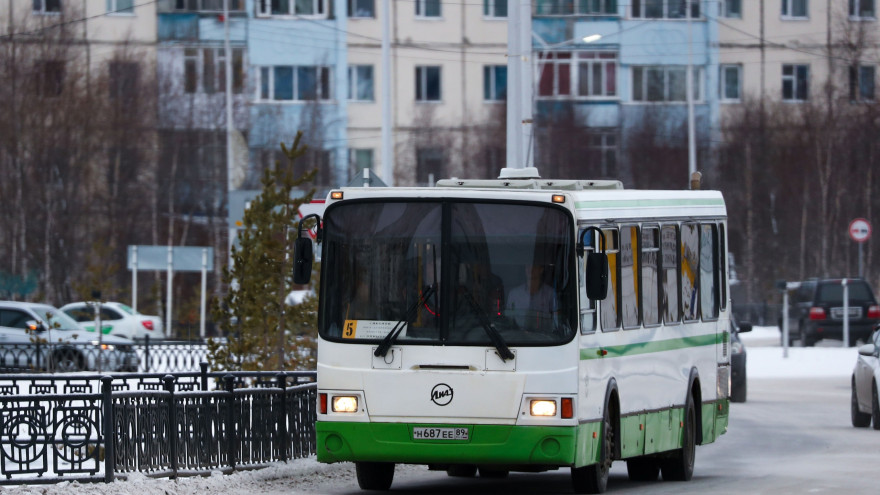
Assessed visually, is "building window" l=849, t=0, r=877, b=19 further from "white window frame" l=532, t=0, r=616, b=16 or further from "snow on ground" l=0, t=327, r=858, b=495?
"snow on ground" l=0, t=327, r=858, b=495

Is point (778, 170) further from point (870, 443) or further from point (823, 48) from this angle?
point (870, 443)

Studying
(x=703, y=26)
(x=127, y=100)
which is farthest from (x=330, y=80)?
(x=703, y=26)

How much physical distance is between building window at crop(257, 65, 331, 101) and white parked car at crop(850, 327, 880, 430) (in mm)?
42149

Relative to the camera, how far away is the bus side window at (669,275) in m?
15.9

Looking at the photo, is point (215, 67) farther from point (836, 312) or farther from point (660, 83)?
point (836, 312)

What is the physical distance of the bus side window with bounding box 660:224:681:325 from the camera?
15.9m

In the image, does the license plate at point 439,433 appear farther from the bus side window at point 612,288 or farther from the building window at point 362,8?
the building window at point 362,8

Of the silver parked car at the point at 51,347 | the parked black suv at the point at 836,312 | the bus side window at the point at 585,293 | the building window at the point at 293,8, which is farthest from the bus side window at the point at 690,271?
the building window at the point at 293,8

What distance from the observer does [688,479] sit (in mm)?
16375

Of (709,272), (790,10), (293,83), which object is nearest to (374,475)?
(709,272)

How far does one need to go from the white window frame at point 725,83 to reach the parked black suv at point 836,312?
23176 mm

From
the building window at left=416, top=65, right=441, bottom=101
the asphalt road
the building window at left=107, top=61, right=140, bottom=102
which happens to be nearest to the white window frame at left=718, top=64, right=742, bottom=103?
the building window at left=416, top=65, right=441, bottom=101

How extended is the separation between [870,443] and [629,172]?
44.4 meters

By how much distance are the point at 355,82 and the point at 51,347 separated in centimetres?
3428
